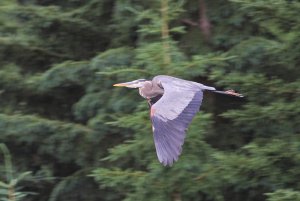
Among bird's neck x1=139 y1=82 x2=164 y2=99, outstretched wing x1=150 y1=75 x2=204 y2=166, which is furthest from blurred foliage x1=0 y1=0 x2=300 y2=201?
outstretched wing x1=150 y1=75 x2=204 y2=166

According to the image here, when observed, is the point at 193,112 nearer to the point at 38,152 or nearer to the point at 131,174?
the point at 131,174

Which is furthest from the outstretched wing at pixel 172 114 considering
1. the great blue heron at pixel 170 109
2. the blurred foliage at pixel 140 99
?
the blurred foliage at pixel 140 99

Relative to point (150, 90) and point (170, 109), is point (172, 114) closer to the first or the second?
point (170, 109)

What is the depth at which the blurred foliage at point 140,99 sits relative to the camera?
5441mm

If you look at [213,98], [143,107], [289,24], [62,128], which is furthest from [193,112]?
[62,128]

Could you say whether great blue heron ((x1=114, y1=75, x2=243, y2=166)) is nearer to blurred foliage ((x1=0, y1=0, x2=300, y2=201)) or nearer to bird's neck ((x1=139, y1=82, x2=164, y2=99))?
bird's neck ((x1=139, y1=82, x2=164, y2=99))

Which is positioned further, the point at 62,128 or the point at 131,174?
the point at 62,128

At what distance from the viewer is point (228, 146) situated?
639cm

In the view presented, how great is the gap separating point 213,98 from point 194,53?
381 millimetres

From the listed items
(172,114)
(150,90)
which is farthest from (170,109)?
(150,90)

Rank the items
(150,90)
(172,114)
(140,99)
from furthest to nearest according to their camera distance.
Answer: (140,99) < (150,90) < (172,114)

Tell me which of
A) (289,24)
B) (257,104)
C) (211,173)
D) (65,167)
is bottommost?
(65,167)

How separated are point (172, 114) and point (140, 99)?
4.88 ft

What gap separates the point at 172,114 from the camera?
15.5 feet
